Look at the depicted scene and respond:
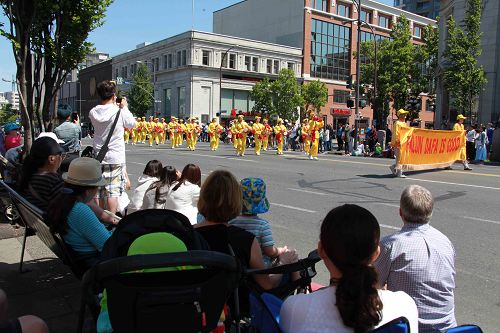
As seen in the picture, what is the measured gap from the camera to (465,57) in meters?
26.5

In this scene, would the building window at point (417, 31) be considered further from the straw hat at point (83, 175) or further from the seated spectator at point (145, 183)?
the straw hat at point (83, 175)

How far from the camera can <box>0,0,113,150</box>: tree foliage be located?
646 cm

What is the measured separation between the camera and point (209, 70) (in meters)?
65.1

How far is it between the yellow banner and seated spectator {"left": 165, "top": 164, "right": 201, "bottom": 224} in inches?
408

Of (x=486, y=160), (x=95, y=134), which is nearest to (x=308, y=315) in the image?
(x=95, y=134)

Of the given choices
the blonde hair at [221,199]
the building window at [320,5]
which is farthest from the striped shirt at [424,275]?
the building window at [320,5]

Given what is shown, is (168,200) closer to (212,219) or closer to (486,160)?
(212,219)

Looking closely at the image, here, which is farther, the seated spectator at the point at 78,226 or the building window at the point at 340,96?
the building window at the point at 340,96

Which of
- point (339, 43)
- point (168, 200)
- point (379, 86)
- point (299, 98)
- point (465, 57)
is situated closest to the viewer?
point (168, 200)

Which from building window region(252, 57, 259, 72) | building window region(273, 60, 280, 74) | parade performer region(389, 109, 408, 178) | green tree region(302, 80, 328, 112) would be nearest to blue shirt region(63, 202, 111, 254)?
parade performer region(389, 109, 408, 178)

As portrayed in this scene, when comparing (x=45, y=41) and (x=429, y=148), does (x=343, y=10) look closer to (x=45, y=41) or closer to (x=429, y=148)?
(x=429, y=148)

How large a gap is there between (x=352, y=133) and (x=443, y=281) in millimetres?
26233

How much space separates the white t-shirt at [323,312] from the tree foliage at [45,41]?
5702mm

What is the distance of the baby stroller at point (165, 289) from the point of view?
2072 mm
